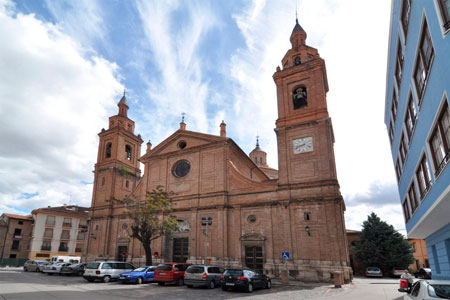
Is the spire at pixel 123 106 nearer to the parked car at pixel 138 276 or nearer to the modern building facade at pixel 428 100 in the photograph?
the parked car at pixel 138 276

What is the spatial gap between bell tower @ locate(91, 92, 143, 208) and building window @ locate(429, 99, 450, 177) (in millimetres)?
30034

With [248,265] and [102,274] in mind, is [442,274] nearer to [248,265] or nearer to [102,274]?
[248,265]

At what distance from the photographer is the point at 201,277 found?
16.1m

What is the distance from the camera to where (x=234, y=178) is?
26.0m

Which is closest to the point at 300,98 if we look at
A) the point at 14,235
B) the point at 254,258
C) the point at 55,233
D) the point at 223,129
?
the point at 223,129

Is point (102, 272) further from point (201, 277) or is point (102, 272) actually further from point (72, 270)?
point (72, 270)

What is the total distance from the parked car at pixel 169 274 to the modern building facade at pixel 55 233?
33614 mm

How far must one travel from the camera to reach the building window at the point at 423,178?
42.6 ft

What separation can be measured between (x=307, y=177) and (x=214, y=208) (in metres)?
8.14

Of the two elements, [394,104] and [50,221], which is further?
[50,221]

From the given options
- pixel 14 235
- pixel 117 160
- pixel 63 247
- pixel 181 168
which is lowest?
pixel 63 247

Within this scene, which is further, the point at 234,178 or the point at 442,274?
the point at 234,178

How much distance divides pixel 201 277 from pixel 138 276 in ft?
14.6

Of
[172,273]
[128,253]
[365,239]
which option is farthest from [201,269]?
[365,239]
